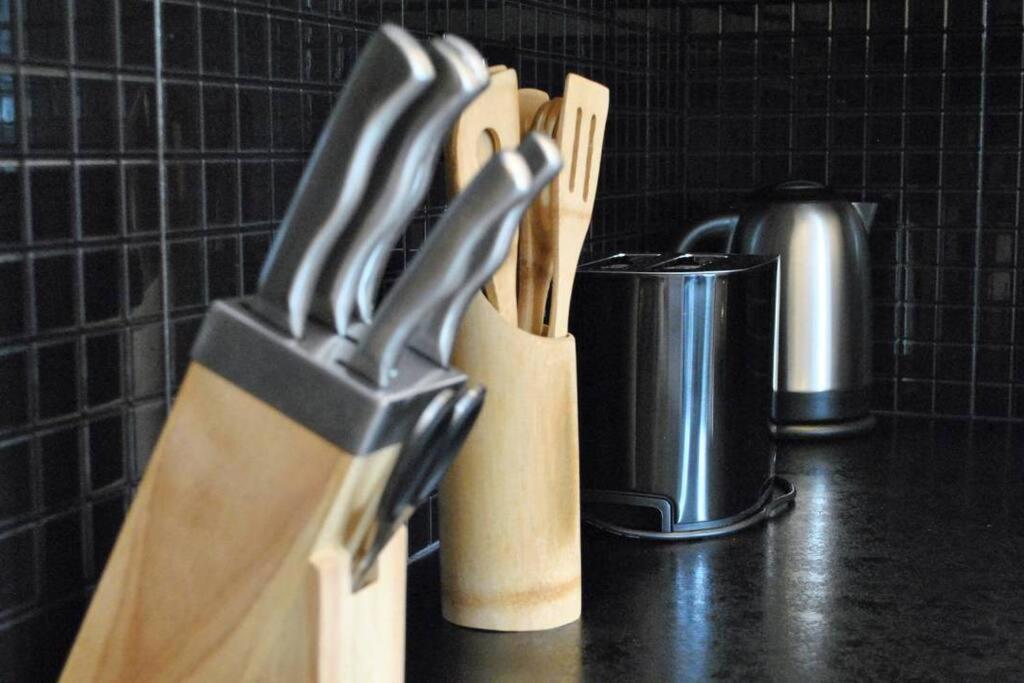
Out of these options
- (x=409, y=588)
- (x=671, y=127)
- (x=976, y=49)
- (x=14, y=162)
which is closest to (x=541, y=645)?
(x=409, y=588)

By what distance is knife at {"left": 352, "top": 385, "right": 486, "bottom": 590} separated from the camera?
0.59 m

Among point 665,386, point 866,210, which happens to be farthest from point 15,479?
point 866,210

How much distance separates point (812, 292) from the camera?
1.50m

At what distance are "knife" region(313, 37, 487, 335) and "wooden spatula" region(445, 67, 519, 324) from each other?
0.97 ft

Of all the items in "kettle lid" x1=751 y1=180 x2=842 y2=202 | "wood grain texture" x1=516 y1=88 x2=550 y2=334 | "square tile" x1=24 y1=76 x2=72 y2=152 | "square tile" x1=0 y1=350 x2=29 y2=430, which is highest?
"square tile" x1=24 y1=76 x2=72 y2=152

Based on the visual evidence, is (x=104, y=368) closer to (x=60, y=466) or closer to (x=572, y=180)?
(x=60, y=466)

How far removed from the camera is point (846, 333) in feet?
5.01

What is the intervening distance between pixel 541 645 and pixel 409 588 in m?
0.15

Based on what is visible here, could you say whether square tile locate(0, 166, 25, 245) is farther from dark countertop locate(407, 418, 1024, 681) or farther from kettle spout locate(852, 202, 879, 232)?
kettle spout locate(852, 202, 879, 232)

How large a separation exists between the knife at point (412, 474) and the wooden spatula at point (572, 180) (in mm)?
328

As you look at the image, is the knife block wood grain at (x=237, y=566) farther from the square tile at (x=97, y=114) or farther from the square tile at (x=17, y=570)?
the square tile at (x=97, y=114)

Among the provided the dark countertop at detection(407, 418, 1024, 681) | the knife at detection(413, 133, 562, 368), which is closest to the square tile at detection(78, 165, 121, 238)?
the knife at detection(413, 133, 562, 368)

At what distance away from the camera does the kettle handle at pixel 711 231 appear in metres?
1.46

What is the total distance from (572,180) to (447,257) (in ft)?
1.36
